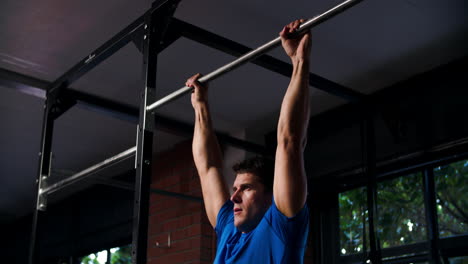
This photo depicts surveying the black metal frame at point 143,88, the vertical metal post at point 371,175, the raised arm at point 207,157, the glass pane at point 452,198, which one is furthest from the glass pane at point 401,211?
the raised arm at point 207,157

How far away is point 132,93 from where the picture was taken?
439cm

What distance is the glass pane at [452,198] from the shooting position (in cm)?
375

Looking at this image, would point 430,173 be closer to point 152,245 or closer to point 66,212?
point 152,245

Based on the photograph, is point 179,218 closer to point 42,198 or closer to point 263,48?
point 42,198

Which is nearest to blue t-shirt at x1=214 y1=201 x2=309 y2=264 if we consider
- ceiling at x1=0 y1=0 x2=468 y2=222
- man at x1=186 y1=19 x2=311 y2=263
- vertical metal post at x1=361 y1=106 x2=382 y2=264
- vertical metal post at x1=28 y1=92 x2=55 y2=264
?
man at x1=186 y1=19 x2=311 y2=263

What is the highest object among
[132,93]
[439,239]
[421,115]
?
[132,93]

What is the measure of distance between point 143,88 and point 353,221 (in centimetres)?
218

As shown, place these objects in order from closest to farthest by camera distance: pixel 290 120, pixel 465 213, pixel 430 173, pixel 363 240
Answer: pixel 290 120 < pixel 465 213 < pixel 430 173 < pixel 363 240

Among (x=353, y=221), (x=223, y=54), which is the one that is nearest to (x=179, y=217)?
(x=353, y=221)

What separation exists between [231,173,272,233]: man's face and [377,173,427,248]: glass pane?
1.73 meters

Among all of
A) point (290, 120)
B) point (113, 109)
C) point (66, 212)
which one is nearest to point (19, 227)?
point (66, 212)

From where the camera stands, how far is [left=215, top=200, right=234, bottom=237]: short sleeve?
2609 mm

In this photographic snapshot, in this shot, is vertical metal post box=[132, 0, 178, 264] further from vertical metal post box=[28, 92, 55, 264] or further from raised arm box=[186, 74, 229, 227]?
vertical metal post box=[28, 92, 55, 264]

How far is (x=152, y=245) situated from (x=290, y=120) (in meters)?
3.52
